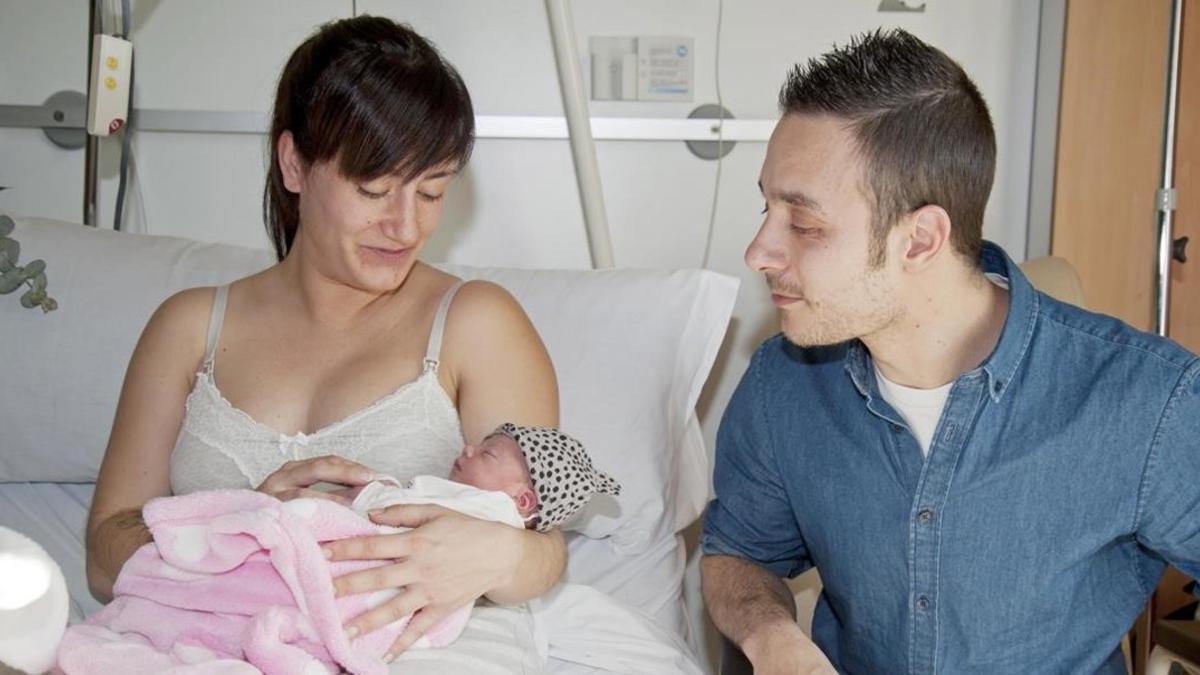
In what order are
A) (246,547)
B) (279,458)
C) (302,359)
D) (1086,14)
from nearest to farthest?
(246,547) < (279,458) < (302,359) < (1086,14)

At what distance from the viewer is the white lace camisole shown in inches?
64.3

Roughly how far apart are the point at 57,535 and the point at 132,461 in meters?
0.34

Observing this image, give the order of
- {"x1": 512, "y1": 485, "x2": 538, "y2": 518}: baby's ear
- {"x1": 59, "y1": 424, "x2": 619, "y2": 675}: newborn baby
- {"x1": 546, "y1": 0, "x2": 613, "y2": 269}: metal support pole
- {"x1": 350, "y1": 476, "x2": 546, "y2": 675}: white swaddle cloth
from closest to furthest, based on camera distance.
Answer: {"x1": 59, "y1": 424, "x2": 619, "y2": 675}: newborn baby
{"x1": 350, "y1": 476, "x2": 546, "y2": 675}: white swaddle cloth
{"x1": 512, "y1": 485, "x2": 538, "y2": 518}: baby's ear
{"x1": 546, "y1": 0, "x2": 613, "y2": 269}: metal support pole

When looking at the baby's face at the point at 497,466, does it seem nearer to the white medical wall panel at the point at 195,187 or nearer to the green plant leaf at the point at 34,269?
the green plant leaf at the point at 34,269

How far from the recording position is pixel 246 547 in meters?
1.35

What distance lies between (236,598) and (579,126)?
108 cm

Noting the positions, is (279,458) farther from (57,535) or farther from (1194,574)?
(1194,574)

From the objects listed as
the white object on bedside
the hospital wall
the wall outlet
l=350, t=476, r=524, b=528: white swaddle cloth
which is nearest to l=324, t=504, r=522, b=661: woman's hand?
l=350, t=476, r=524, b=528: white swaddle cloth

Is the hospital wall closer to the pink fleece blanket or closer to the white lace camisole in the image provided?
the white lace camisole

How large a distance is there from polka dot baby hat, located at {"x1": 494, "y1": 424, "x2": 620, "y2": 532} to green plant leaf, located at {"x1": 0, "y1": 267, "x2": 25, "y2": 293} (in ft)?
3.05

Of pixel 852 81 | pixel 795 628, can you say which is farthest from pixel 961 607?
pixel 852 81

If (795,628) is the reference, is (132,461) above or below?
above

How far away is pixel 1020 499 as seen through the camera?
150cm

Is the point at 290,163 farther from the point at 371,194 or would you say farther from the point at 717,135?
the point at 717,135
